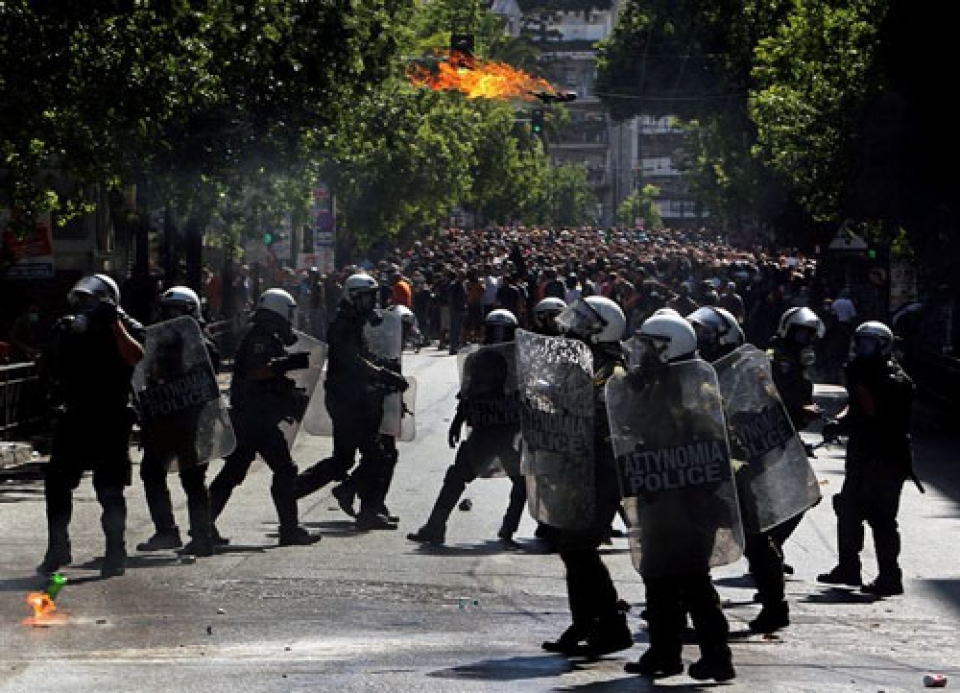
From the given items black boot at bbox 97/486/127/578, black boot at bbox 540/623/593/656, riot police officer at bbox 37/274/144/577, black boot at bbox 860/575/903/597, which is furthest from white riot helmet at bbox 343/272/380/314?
black boot at bbox 540/623/593/656

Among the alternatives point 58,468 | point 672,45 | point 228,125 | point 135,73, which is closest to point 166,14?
point 135,73

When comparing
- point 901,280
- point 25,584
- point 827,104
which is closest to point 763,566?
point 25,584

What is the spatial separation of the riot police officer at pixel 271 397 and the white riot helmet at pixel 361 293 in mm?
873

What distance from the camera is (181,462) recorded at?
Result: 1312cm

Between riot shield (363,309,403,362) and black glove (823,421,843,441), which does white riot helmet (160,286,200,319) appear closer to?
riot shield (363,309,403,362)

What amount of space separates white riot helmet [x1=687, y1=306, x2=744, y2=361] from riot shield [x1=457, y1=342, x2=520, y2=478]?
112 inches

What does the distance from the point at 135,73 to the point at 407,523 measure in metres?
6.42

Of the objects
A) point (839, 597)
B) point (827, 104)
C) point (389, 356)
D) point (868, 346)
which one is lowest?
point (839, 597)

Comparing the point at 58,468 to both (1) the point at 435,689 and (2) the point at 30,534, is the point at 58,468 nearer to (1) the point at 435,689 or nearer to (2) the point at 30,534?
(2) the point at 30,534

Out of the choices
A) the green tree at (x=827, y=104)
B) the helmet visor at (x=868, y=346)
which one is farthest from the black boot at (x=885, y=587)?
the green tree at (x=827, y=104)

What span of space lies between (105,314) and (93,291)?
7.2 inches

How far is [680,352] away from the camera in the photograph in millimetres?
8859

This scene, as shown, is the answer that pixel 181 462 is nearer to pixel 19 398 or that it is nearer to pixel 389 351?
pixel 389 351

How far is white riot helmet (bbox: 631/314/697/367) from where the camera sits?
8836mm
